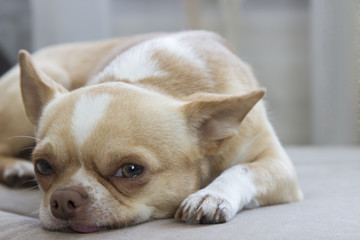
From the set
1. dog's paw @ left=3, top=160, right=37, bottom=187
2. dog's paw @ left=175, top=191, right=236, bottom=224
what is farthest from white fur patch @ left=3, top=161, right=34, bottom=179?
dog's paw @ left=175, top=191, right=236, bottom=224

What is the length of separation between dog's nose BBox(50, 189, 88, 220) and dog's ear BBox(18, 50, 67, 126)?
0.49 meters

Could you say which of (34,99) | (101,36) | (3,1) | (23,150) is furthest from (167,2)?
(34,99)

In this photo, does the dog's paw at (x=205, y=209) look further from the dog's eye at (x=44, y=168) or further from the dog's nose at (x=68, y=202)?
the dog's eye at (x=44, y=168)

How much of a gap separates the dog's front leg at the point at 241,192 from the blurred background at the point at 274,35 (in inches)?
75.4

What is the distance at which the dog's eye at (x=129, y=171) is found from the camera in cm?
139

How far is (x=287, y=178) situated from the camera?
1710mm

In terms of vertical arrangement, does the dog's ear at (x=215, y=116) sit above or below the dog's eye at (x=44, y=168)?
above

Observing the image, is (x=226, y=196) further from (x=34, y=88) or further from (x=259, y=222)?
(x=34, y=88)

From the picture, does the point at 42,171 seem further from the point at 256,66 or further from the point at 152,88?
the point at 256,66

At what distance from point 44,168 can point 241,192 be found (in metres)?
0.56

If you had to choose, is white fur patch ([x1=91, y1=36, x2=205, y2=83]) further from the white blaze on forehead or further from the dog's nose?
the dog's nose

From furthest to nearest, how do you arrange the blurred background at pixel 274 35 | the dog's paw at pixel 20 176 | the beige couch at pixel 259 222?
1. the blurred background at pixel 274 35
2. the dog's paw at pixel 20 176
3. the beige couch at pixel 259 222

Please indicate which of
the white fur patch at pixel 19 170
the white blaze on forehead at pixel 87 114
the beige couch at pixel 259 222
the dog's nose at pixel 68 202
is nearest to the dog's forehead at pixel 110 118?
the white blaze on forehead at pixel 87 114

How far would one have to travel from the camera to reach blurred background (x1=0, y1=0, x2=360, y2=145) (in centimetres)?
365
